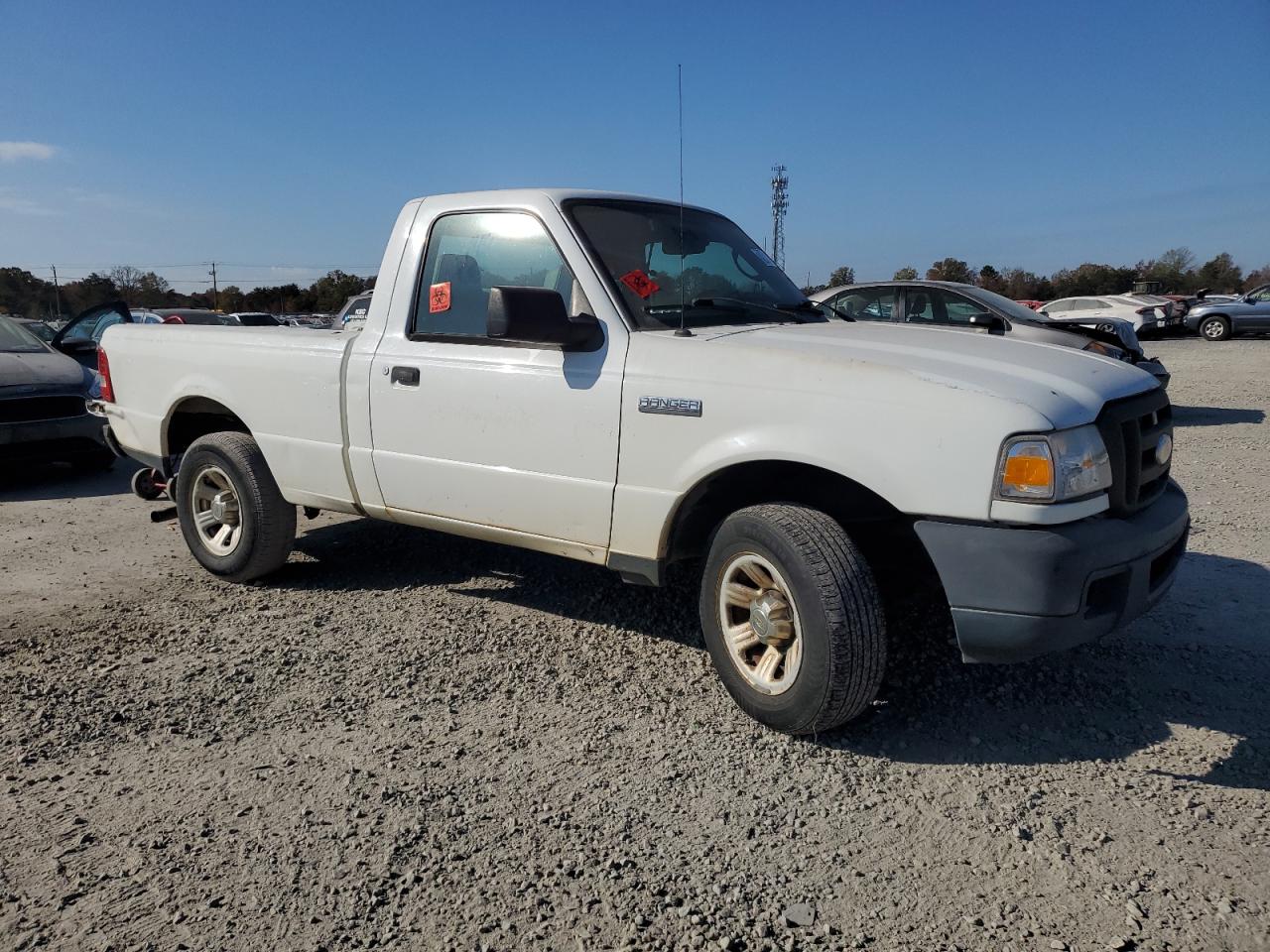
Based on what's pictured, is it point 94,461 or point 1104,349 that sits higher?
point 1104,349

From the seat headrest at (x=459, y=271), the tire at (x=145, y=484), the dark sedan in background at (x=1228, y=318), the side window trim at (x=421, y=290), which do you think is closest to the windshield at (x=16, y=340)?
the tire at (x=145, y=484)

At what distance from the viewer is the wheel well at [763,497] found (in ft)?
11.3

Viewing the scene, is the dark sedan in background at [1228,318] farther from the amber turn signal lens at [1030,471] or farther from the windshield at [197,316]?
the amber turn signal lens at [1030,471]

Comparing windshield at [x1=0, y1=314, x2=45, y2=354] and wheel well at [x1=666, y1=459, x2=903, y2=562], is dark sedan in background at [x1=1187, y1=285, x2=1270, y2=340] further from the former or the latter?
windshield at [x1=0, y1=314, x2=45, y2=354]

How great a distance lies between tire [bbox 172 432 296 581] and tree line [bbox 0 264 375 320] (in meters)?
41.6

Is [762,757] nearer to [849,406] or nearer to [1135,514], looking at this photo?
[849,406]

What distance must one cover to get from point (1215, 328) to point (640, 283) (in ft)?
93.5

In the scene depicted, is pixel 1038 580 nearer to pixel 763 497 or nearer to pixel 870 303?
pixel 763 497

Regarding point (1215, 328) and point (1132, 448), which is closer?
point (1132, 448)

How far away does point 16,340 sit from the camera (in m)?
9.19

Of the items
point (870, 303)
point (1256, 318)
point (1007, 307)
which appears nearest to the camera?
point (1007, 307)

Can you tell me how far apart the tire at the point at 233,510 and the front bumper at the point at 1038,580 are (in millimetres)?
3495

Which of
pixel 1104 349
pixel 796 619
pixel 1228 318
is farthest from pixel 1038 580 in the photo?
pixel 1228 318

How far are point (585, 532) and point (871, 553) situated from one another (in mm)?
1155
